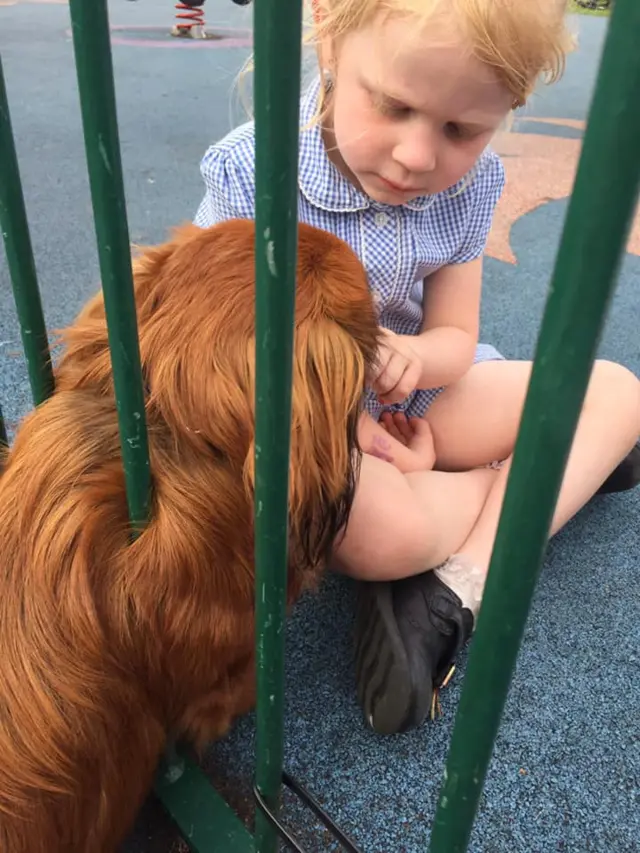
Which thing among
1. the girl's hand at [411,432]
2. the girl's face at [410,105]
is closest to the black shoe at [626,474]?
the girl's hand at [411,432]

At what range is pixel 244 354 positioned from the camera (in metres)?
0.66

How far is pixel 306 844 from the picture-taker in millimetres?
840

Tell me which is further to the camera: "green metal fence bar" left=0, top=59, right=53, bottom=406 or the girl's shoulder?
the girl's shoulder

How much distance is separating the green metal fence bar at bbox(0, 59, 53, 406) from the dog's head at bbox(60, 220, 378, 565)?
0.13 ft

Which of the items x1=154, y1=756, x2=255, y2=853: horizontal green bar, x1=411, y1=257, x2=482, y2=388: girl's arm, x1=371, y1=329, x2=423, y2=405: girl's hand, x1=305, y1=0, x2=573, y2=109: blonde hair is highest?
x1=305, y1=0, x2=573, y2=109: blonde hair

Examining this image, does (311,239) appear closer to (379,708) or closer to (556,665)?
(379,708)

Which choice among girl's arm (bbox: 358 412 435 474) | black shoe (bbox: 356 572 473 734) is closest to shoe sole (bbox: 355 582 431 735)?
black shoe (bbox: 356 572 473 734)

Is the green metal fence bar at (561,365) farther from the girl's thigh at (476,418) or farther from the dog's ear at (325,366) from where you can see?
the girl's thigh at (476,418)

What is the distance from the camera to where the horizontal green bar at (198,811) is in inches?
31.6

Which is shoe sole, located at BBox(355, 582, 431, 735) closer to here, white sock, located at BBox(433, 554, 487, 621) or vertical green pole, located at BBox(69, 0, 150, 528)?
white sock, located at BBox(433, 554, 487, 621)

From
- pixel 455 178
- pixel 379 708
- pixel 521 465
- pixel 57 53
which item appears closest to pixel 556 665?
pixel 379 708

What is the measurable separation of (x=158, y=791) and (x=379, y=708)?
273 millimetres

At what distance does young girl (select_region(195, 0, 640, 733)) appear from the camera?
2.64 ft

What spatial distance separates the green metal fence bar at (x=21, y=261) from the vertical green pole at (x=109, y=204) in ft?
0.53
